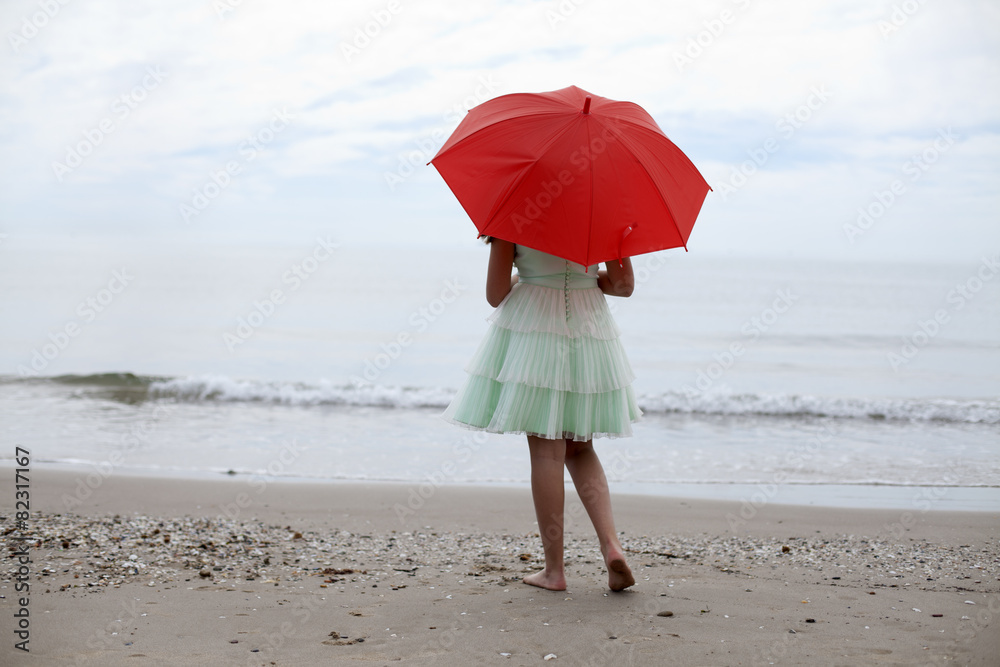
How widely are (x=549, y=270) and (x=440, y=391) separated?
9296 mm

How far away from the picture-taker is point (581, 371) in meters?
3.20

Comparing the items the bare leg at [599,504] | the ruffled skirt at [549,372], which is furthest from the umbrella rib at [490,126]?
the bare leg at [599,504]

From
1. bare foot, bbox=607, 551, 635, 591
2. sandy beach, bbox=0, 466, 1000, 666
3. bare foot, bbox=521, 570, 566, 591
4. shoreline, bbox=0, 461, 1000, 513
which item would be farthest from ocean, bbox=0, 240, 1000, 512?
bare foot, bbox=607, 551, 635, 591

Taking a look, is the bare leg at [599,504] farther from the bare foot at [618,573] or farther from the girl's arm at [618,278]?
the girl's arm at [618,278]

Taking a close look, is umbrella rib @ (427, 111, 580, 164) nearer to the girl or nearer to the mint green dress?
the girl

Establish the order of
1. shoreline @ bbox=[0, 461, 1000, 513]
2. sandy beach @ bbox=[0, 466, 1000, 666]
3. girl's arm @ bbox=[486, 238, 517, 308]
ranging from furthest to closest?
shoreline @ bbox=[0, 461, 1000, 513], girl's arm @ bbox=[486, 238, 517, 308], sandy beach @ bbox=[0, 466, 1000, 666]

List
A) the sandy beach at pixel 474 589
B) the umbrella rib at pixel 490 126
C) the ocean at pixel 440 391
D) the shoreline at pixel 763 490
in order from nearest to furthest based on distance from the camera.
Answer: the sandy beach at pixel 474 589
the umbrella rib at pixel 490 126
the shoreline at pixel 763 490
the ocean at pixel 440 391

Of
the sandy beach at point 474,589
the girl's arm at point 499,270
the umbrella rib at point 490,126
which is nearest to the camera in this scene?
the sandy beach at point 474,589

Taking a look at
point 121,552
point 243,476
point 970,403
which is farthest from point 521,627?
point 970,403

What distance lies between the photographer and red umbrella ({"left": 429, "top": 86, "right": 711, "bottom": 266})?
2895 millimetres

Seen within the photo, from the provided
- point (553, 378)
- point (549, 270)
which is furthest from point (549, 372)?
point (549, 270)

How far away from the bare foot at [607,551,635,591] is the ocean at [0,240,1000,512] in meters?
3.23

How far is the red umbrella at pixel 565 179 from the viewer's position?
289cm

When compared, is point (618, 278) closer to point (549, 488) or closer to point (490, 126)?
point (490, 126)
